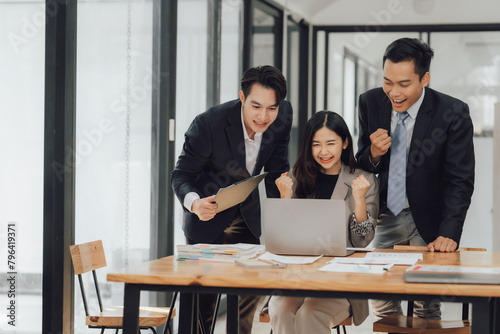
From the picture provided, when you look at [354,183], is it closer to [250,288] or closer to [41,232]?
[250,288]

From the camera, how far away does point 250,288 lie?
1.87m

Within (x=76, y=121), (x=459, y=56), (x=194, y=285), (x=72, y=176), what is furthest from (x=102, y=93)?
(x=459, y=56)

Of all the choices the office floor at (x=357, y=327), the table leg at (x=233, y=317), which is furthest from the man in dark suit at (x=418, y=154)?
the office floor at (x=357, y=327)

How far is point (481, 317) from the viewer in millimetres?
1753

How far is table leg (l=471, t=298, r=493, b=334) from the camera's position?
1.75 metres

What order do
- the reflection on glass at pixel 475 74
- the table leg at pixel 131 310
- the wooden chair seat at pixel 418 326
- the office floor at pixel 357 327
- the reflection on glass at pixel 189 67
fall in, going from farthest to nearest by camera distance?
the reflection on glass at pixel 475 74 < the office floor at pixel 357 327 < the reflection on glass at pixel 189 67 < the wooden chair seat at pixel 418 326 < the table leg at pixel 131 310

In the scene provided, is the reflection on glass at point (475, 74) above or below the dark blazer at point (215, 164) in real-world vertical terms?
above

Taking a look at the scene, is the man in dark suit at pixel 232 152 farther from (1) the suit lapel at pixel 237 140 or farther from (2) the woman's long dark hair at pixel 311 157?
(2) the woman's long dark hair at pixel 311 157

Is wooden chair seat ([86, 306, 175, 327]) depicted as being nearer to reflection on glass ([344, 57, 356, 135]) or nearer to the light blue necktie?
the light blue necktie

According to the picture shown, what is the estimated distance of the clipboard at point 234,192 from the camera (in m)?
2.24

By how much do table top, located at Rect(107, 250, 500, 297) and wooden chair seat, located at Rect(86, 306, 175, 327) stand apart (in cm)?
76

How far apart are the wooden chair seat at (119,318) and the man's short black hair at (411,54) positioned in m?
1.44

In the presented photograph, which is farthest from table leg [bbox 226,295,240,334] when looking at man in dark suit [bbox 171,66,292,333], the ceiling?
the ceiling

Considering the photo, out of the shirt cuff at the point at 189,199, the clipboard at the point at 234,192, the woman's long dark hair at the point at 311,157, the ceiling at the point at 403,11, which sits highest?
the ceiling at the point at 403,11
